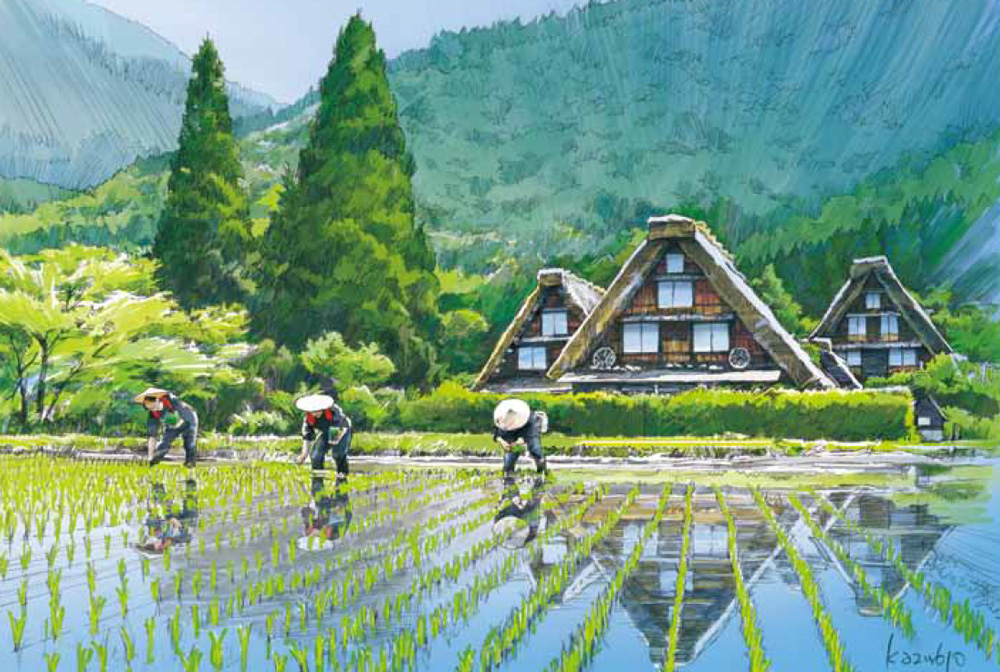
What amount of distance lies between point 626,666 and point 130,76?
27324 mm

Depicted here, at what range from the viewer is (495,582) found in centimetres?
636

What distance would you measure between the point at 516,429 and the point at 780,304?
28677 mm

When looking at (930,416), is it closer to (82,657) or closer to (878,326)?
(878,326)

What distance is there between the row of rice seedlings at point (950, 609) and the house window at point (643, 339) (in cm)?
2103

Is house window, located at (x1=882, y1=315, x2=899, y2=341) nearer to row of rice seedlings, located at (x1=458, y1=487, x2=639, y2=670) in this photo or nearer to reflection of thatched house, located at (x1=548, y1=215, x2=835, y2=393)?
reflection of thatched house, located at (x1=548, y1=215, x2=835, y2=393)

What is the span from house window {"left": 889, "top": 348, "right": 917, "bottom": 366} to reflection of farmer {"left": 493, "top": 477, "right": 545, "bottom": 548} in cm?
2613

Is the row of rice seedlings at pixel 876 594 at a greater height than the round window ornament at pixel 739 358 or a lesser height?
lesser

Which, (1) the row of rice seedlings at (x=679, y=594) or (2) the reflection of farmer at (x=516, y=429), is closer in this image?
(1) the row of rice seedlings at (x=679, y=594)

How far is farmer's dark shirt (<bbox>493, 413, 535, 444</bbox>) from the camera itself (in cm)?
1455

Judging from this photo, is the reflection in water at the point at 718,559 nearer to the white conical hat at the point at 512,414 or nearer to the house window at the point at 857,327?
the white conical hat at the point at 512,414

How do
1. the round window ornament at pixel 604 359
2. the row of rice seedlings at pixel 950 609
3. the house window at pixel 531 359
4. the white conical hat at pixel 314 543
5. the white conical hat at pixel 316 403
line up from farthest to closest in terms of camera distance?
1. the house window at pixel 531 359
2. the round window ornament at pixel 604 359
3. the white conical hat at pixel 316 403
4. the white conical hat at pixel 314 543
5. the row of rice seedlings at pixel 950 609

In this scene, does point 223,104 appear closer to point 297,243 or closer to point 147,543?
point 297,243

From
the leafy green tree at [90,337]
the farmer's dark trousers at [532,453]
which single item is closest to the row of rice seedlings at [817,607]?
the farmer's dark trousers at [532,453]

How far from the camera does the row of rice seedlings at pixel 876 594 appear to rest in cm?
521
